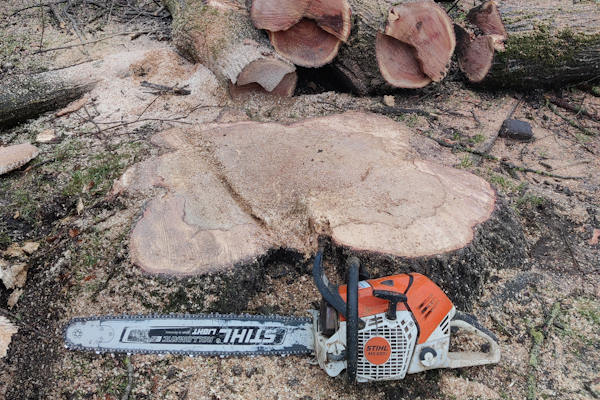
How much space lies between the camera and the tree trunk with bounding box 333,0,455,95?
3.21m

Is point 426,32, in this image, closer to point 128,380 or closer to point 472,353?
point 472,353

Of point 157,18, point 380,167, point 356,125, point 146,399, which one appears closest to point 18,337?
point 146,399

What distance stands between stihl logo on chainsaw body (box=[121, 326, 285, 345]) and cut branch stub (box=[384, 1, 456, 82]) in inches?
91.2

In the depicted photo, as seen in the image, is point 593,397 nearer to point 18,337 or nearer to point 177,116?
point 18,337

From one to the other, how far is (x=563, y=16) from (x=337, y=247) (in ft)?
10.4

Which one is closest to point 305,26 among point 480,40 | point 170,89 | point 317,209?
point 170,89

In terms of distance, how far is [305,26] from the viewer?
334 centimetres

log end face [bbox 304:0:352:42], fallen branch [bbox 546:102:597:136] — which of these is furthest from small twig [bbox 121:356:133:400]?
fallen branch [bbox 546:102:597:136]

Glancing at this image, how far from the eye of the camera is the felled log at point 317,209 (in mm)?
1919

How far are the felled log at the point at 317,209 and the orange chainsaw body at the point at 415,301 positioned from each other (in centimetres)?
22

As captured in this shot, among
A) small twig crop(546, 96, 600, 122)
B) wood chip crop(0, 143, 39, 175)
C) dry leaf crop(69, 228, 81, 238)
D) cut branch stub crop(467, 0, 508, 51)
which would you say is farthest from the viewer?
small twig crop(546, 96, 600, 122)

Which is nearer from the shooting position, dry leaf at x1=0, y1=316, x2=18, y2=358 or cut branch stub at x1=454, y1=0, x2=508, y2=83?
dry leaf at x1=0, y1=316, x2=18, y2=358

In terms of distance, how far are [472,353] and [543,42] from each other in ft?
9.50

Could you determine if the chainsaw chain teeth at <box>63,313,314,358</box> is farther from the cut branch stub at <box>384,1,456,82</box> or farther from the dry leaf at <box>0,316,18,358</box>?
the cut branch stub at <box>384,1,456,82</box>
